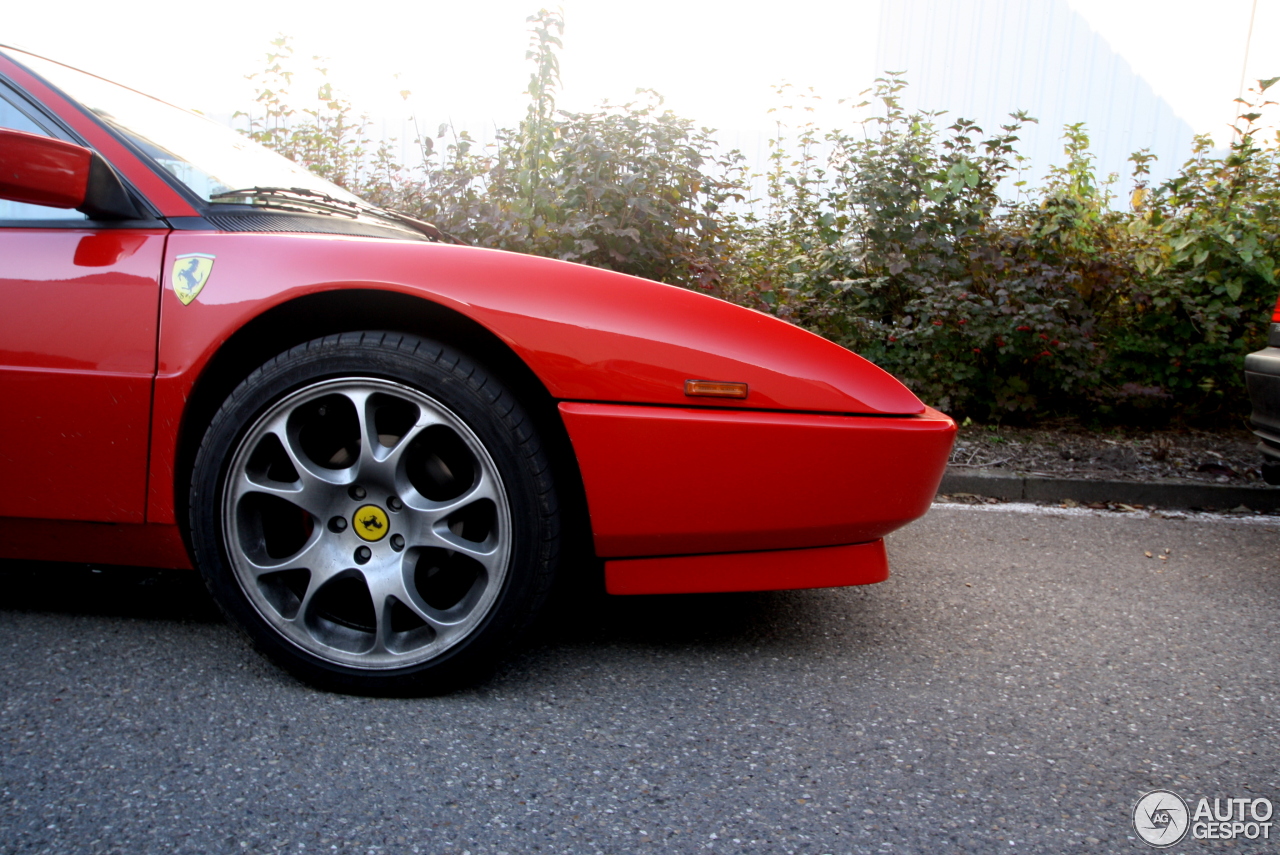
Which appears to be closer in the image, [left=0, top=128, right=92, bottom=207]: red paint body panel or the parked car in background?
[left=0, top=128, right=92, bottom=207]: red paint body panel

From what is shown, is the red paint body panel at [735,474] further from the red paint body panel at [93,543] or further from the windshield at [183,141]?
the windshield at [183,141]

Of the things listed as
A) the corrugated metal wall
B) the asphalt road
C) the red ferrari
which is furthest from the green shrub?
the corrugated metal wall

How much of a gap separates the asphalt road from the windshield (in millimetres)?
1069

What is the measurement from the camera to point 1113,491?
3.91 metres

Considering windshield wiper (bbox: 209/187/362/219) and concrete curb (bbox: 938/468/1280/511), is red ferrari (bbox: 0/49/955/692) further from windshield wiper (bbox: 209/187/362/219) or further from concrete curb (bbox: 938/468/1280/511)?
concrete curb (bbox: 938/468/1280/511)

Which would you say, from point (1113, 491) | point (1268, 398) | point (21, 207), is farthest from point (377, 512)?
point (1113, 491)

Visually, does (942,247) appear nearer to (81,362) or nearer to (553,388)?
(553,388)

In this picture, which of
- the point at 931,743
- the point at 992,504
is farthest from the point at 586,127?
the point at 931,743

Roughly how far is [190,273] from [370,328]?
0.36 m

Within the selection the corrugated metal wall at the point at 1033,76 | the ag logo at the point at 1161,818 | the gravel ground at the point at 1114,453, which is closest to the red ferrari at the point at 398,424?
the ag logo at the point at 1161,818

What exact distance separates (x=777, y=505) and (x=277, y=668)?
3.75 feet

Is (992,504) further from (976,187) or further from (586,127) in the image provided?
(586,127)

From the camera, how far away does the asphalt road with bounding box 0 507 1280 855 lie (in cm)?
137

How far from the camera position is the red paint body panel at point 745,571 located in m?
1.82
